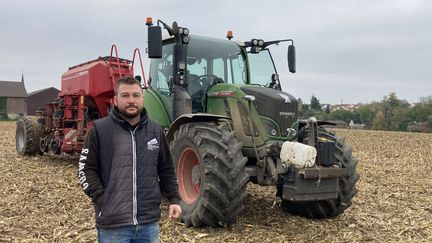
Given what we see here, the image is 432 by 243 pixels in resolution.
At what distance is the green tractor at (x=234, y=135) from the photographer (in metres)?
5.23

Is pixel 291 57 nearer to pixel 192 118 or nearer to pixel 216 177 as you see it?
pixel 192 118

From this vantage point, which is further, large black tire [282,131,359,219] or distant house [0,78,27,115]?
distant house [0,78,27,115]

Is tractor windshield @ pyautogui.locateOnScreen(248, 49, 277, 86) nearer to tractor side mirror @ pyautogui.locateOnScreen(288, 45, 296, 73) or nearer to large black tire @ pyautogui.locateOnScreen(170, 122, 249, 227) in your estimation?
tractor side mirror @ pyautogui.locateOnScreen(288, 45, 296, 73)

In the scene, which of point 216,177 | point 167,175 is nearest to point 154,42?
point 216,177

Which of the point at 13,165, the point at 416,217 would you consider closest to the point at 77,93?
the point at 13,165

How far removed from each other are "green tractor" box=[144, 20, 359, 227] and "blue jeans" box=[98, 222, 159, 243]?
2.20m

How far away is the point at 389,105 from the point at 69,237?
254 ft

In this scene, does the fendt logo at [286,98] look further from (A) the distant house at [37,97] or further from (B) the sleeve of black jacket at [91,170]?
(A) the distant house at [37,97]

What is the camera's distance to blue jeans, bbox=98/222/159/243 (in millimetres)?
2826

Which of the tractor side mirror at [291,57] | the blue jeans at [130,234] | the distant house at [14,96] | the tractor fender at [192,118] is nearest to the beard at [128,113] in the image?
the blue jeans at [130,234]

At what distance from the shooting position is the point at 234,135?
220 inches

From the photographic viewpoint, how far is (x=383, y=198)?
26.0 feet

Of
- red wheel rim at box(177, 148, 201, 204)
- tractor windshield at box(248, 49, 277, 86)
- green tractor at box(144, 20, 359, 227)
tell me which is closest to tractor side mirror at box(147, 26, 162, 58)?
green tractor at box(144, 20, 359, 227)

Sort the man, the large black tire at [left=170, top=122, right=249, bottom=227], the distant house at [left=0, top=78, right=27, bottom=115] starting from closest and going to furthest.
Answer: the man < the large black tire at [left=170, top=122, right=249, bottom=227] < the distant house at [left=0, top=78, right=27, bottom=115]
